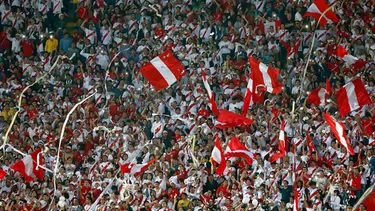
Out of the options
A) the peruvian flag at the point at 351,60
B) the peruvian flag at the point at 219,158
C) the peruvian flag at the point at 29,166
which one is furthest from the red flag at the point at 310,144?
the peruvian flag at the point at 29,166

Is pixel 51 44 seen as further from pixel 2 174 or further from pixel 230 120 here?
pixel 230 120

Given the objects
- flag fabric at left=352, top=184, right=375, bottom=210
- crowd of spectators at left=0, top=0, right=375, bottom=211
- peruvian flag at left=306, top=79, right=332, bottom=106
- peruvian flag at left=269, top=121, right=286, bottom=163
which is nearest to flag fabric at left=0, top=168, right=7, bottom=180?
crowd of spectators at left=0, top=0, right=375, bottom=211

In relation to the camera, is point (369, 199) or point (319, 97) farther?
point (319, 97)

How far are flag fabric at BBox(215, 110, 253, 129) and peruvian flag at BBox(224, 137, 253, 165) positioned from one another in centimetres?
34

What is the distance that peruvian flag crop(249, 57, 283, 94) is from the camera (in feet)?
62.4

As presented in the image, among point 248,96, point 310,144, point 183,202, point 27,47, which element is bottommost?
point 183,202

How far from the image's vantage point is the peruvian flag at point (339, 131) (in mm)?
18500

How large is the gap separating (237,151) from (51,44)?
6.06 m

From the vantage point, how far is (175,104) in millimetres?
21609

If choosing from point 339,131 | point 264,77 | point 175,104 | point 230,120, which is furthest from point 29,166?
point 339,131

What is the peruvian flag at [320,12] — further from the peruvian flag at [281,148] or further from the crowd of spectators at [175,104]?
the peruvian flag at [281,148]

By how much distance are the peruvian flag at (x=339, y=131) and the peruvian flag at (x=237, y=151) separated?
1607 millimetres

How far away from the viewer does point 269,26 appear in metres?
22.8

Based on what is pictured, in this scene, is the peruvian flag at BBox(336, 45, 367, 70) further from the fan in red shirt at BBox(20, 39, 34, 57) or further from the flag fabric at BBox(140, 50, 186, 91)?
the fan in red shirt at BBox(20, 39, 34, 57)
